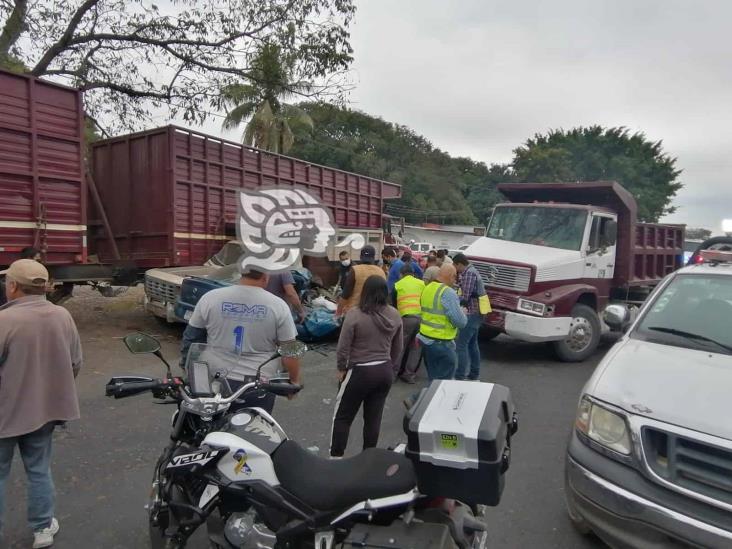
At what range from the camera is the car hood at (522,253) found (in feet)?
24.4

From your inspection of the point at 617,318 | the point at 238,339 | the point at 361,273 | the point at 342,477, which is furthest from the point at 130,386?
the point at 361,273

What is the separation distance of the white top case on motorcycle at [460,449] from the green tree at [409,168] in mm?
45384

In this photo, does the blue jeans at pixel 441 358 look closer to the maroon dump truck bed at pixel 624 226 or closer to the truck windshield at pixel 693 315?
the truck windshield at pixel 693 315

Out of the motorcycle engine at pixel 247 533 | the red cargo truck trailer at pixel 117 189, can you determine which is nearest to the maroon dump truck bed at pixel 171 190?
the red cargo truck trailer at pixel 117 189

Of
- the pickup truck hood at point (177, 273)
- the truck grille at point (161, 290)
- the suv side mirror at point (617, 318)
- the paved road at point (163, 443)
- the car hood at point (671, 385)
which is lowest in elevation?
the paved road at point (163, 443)

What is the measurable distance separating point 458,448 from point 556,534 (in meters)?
1.76

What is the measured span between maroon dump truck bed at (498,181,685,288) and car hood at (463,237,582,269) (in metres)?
1.47

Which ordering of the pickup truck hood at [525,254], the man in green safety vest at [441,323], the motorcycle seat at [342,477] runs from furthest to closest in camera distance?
1. the pickup truck hood at [525,254]
2. the man in green safety vest at [441,323]
3. the motorcycle seat at [342,477]

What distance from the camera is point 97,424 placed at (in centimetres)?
481

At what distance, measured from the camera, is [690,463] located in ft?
7.94

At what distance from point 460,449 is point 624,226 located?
8038 mm

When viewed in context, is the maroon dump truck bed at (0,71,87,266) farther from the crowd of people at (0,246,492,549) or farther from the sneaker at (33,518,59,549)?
the sneaker at (33,518,59,549)

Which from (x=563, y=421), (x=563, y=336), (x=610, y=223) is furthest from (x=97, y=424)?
(x=610, y=223)

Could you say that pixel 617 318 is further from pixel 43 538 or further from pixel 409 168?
pixel 409 168
